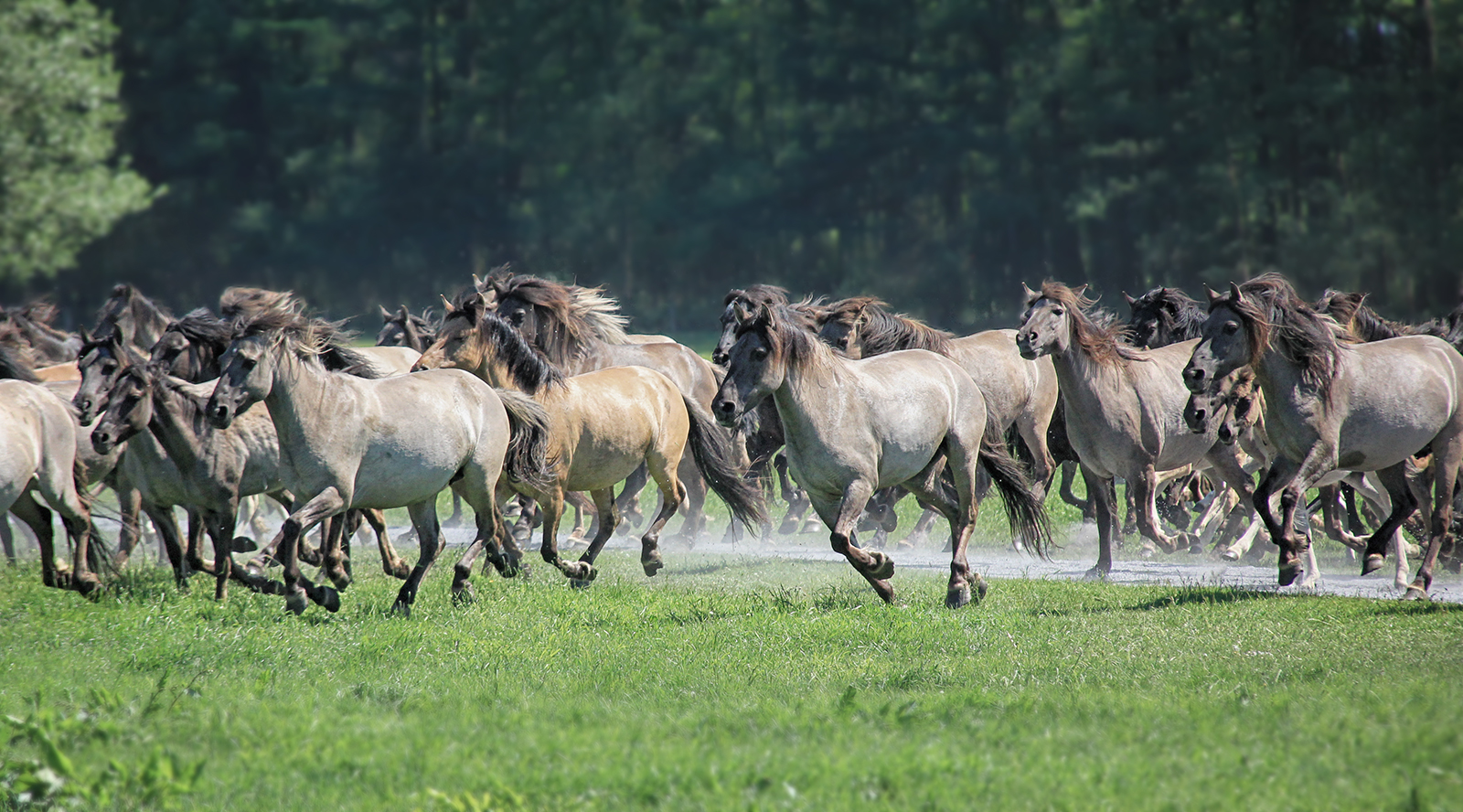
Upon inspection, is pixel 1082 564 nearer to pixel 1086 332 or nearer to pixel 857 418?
pixel 1086 332

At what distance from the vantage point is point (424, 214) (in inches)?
1976

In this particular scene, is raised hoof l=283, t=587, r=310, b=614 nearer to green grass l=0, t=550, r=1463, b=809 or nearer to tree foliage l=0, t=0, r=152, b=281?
green grass l=0, t=550, r=1463, b=809

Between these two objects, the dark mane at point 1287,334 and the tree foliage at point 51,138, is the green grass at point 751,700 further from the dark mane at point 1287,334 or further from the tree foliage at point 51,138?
the tree foliage at point 51,138

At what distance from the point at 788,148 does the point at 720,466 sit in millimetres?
36209

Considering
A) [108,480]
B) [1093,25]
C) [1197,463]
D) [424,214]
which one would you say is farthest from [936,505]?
[424,214]

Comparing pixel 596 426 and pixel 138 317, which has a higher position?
pixel 138 317

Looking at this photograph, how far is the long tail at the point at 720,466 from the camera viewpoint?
39.3 feet

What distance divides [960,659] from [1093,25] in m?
40.1

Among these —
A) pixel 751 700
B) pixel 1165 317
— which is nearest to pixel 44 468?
pixel 751 700

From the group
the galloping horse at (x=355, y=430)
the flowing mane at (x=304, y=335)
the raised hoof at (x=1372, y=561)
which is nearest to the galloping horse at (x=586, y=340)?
the flowing mane at (x=304, y=335)

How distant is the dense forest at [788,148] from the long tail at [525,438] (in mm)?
32429

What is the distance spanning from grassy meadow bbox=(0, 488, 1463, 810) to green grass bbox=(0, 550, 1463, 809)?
2 centimetres

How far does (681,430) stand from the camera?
39.2 ft

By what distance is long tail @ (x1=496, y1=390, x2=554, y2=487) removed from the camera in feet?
33.4
